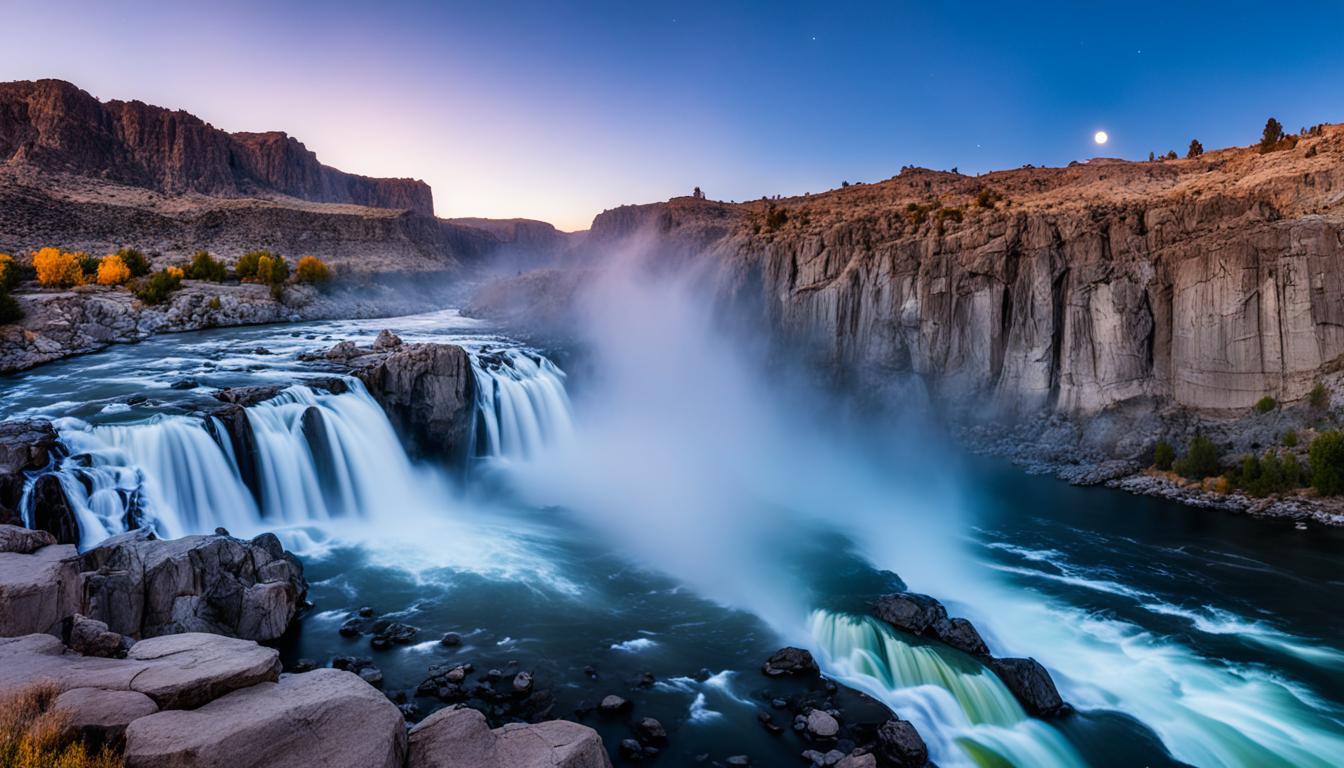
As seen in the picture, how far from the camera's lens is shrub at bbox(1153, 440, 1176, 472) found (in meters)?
26.8

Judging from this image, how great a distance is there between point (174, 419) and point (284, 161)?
169156mm

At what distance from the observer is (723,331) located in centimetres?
4403

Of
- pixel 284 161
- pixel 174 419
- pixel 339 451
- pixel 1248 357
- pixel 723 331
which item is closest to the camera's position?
pixel 174 419

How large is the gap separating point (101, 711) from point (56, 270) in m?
48.7

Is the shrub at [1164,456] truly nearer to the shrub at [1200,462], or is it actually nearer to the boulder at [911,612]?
the shrub at [1200,462]

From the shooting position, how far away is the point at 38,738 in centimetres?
562

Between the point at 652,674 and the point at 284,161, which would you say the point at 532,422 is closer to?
the point at 652,674

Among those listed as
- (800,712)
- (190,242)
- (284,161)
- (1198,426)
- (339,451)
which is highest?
(284,161)

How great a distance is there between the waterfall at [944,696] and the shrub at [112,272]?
5160 centimetres

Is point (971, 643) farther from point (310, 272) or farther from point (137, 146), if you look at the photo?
point (137, 146)

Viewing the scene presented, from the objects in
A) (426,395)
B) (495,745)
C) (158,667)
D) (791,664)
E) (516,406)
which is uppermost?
(426,395)

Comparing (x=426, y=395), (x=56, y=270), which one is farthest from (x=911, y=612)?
(x=56, y=270)

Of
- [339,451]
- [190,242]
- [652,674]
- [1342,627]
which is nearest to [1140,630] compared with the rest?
[1342,627]

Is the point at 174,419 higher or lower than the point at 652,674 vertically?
higher
